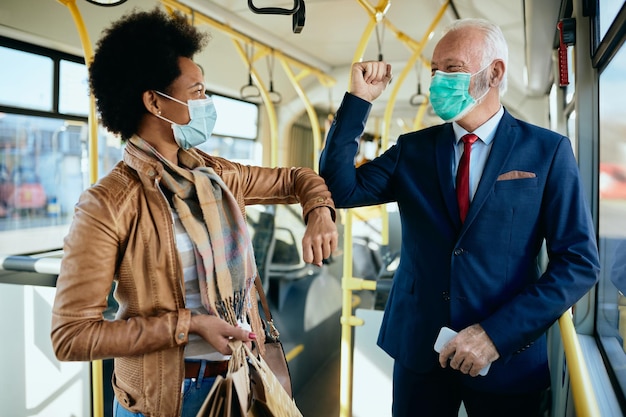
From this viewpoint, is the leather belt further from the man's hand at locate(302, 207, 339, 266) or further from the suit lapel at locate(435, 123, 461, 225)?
the suit lapel at locate(435, 123, 461, 225)

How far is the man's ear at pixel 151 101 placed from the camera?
1.35m

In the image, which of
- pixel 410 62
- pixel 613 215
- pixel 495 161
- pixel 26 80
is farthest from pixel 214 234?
pixel 26 80

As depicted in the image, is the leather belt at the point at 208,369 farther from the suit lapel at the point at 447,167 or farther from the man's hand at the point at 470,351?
the suit lapel at the point at 447,167

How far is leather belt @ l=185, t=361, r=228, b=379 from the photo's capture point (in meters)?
1.30

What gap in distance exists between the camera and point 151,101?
1.36 metres

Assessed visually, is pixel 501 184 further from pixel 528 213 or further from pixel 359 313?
pixel 359 313

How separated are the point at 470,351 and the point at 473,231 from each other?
1.05ft

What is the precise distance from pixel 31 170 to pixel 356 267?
13.6 feet

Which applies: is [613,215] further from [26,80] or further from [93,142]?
[26,80]

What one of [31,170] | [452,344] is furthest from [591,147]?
[31,170]

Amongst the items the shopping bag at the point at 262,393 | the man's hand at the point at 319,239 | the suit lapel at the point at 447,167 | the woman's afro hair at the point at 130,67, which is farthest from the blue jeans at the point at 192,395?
the suit lapel at the point at 447,167

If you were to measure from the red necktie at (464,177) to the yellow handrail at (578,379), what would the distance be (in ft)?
1.28

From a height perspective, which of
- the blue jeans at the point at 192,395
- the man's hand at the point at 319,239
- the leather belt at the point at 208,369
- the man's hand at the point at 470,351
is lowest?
the blue jeans at the point at 192,395

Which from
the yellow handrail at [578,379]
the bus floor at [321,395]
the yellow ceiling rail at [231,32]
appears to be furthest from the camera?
the bus floor at [321,395]
